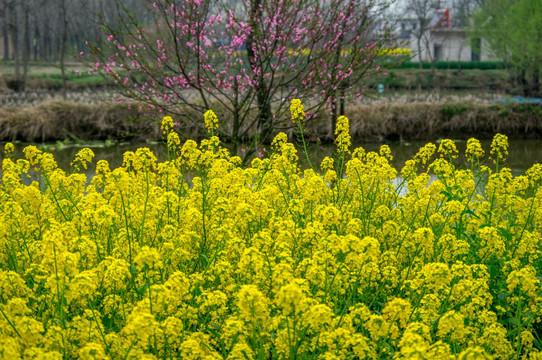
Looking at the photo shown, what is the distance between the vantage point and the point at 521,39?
28500mm

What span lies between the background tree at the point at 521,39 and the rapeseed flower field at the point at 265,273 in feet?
77.7

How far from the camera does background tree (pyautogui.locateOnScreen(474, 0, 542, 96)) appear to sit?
90.4ft

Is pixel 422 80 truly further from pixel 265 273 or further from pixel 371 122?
pixel 265 273

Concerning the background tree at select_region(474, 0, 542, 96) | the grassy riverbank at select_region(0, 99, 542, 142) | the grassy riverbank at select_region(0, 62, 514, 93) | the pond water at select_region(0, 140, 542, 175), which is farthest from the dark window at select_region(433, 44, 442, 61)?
the pond water at select_region(0, 140, 542, 175)

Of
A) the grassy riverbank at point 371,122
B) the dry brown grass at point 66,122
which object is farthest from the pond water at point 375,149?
the dry brown grass at point 66,122

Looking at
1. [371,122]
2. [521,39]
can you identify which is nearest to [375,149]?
[371,122]

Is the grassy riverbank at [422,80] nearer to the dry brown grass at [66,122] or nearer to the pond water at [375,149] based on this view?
the dry brown grass at [66,122]

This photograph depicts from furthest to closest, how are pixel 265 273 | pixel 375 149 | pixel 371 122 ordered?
pixel 371 122 → pixel 375 149 → pixel 265 273

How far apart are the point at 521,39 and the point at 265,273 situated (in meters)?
27.6

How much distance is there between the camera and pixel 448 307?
4.12m

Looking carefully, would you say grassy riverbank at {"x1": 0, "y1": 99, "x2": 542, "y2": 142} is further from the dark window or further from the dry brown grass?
the dark window

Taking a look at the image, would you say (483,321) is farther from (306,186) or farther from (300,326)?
(306,186)

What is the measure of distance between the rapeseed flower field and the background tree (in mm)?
23676

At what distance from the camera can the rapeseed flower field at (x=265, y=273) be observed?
3262 millimetres
